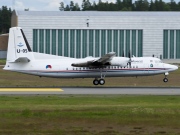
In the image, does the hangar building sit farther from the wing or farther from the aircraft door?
the wing

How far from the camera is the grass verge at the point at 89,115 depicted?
21047mm

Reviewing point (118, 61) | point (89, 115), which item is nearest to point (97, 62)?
point (118, 61)

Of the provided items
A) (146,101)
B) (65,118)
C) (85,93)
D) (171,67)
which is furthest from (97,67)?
(65,118)

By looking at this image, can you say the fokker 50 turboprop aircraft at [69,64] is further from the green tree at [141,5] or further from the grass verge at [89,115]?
the green tree at [141,5]

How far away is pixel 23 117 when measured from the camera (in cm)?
2370

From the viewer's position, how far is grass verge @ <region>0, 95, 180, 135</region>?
2105 cm

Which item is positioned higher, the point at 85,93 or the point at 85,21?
the point at 85,21

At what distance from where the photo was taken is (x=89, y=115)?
968 inches

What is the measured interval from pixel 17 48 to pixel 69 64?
14.9 feet

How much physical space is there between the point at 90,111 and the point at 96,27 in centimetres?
7288

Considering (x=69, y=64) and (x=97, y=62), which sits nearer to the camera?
(x=69, y=64)

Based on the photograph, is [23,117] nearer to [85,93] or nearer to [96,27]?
[85,93]

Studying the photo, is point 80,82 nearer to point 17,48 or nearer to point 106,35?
point 17,48

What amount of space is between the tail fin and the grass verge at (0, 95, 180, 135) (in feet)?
41.7
